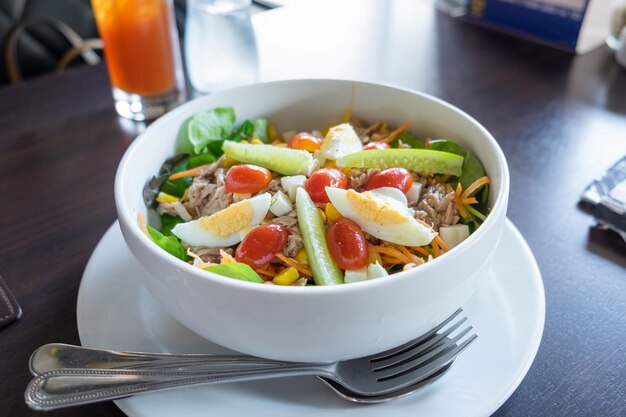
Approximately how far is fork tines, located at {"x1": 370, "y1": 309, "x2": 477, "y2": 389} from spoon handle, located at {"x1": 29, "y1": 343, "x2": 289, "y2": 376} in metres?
0.14

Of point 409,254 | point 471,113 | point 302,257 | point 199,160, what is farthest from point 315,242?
point 471,113

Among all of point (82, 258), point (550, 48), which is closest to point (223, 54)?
point (82, 258)

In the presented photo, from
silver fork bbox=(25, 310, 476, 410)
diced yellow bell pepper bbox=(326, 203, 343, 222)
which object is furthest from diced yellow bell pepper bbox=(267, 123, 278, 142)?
silver fork bbox=(25, 310, 476, 410)

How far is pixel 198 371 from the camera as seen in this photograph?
0.78 metres

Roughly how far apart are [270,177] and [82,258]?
16.8 inches

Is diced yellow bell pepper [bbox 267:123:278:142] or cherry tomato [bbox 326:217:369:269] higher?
cherry tomato [bbox 326:217:369:269]

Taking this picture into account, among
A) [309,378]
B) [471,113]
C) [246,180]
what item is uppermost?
[246,180]

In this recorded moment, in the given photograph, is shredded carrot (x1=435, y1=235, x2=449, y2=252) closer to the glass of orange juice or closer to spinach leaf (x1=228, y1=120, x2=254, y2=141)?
spinach leaf (x1=228, y1=120, x2=254, y2=141)

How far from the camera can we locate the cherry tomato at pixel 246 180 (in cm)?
102

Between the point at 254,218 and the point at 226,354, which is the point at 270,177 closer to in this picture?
the point at 254,218

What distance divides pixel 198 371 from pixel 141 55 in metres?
1.09

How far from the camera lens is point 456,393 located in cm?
77

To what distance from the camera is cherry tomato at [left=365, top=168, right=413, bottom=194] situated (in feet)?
3.26

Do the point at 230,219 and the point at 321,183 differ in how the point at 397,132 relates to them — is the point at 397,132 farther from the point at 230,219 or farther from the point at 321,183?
the point at 230,219
